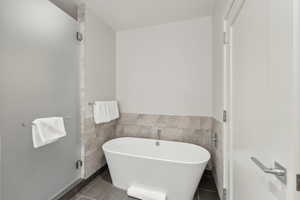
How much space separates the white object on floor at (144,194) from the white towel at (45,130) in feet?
3.51

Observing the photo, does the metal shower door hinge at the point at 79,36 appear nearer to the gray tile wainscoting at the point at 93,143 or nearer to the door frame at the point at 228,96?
the gray tile wainscoting at the point at 93,143

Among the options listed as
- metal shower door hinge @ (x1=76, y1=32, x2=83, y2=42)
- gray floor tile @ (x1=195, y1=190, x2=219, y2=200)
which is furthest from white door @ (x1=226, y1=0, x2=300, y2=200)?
metal shower door hinge @ (x1=76, y1=32, x2=83, y2=42)

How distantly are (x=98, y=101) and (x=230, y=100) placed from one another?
1.77 m

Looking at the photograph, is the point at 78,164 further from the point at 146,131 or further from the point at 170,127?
the point at 170,127

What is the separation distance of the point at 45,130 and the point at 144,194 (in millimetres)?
1284

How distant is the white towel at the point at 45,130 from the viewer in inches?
51.2

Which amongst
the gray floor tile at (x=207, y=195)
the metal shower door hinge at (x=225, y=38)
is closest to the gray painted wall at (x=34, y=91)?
the gray floor tile at (x=207, y=195)

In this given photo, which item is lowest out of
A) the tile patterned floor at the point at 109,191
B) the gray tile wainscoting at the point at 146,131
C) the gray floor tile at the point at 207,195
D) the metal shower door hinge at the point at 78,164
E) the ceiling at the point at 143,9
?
the gray floor tile at the point at 207,195

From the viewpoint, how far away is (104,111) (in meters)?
2.23

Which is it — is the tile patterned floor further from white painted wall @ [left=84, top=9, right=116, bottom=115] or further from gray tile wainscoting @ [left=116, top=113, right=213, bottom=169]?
white painted wall @ [left=84, top=9, right=116, bottom=115]

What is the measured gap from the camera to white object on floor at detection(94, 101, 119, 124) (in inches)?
Result: 82.7

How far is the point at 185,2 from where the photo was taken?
189cm

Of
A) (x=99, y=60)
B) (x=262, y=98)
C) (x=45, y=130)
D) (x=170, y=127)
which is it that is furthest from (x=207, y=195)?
(x=99, y=60)

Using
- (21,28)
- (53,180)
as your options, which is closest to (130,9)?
(21,28)
